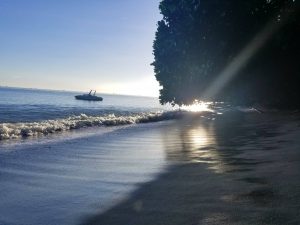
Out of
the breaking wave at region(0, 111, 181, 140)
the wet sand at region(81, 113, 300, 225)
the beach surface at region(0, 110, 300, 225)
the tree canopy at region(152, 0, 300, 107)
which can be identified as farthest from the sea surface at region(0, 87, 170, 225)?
the tree canopy at region(152, 0, 300, 107)

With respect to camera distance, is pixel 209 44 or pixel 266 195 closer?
pixel 266 195

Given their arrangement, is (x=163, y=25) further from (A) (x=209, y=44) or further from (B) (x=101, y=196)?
(B) (x=101, y=196)

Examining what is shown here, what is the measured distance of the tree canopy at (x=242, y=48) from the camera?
31.3m

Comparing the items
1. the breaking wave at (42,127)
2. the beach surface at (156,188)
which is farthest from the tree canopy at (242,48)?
the beach surface at (156,188)

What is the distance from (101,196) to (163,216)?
1812 millimetres

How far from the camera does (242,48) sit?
33.1 m

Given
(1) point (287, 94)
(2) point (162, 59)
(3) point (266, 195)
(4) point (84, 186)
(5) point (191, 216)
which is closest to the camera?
(5) point (191, 216)

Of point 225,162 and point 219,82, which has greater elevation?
point 219,82

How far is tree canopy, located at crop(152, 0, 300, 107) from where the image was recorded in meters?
31.3

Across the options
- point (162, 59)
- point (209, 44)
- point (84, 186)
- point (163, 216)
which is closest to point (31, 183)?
point (84, 186)

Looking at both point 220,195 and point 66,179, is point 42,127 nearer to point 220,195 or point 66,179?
point 66,179

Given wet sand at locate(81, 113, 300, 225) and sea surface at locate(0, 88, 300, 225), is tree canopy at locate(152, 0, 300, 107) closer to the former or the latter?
sea surface at locate(0, 88, 300, 225)

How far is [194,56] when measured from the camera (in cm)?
3734

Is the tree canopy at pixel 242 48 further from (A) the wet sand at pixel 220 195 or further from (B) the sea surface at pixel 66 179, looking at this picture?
(A) the wet sand at pixel 220 195
